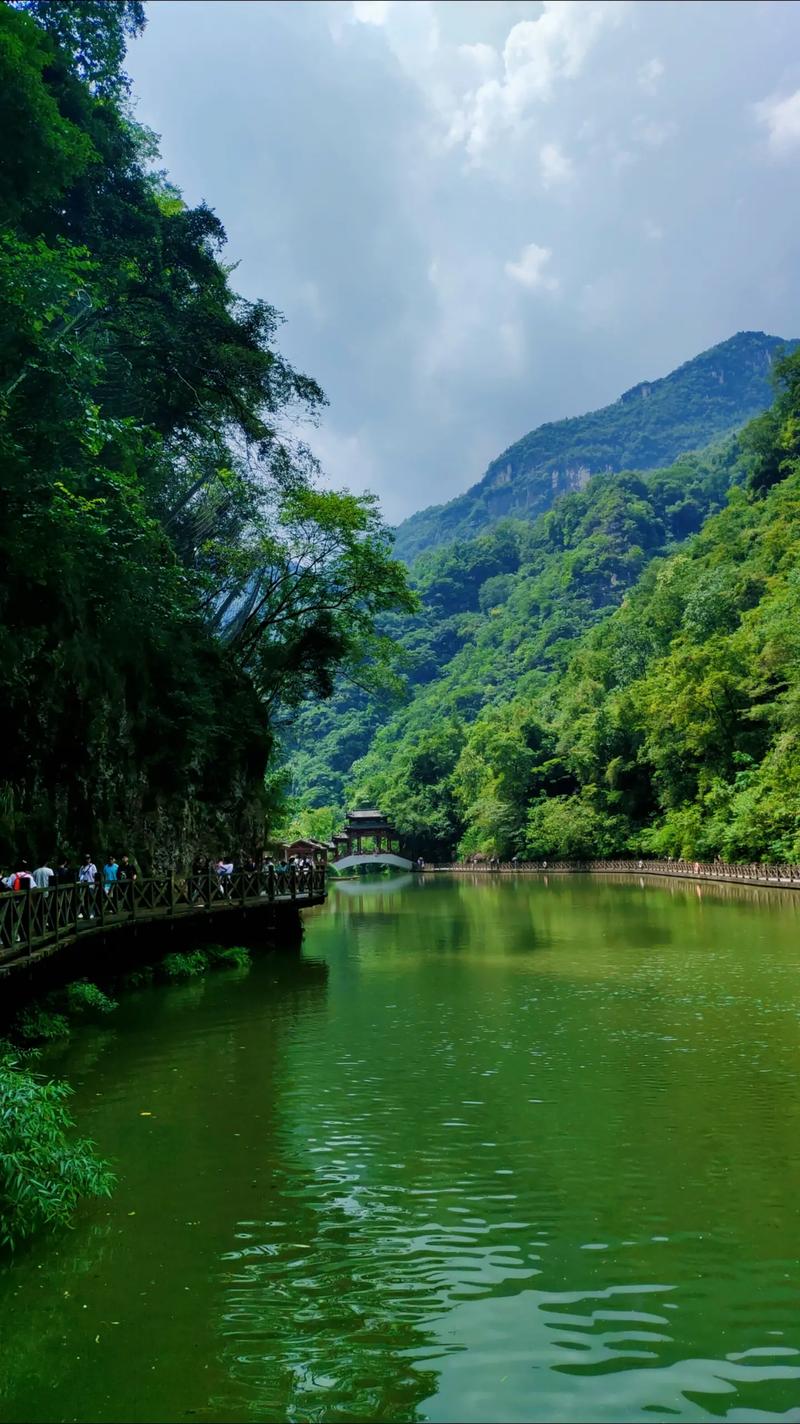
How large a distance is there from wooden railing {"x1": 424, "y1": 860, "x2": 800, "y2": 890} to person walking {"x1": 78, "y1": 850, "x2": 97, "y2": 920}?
30536 mm

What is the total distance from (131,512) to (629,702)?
193 feet

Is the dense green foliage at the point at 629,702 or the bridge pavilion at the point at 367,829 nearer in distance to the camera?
the dense green foliage at the point at 629,702

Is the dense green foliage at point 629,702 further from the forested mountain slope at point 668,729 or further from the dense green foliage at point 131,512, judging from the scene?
the dense green foliage at point 131,512

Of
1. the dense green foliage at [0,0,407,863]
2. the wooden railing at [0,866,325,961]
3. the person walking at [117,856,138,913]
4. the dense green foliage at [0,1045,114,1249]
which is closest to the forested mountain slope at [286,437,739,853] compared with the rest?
the dense green foliage at [0,0,407,863]

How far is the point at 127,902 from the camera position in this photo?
1927 centimetres

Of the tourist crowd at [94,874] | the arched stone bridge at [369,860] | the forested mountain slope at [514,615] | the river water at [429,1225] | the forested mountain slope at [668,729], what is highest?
the forested mountain slope at [514,615]

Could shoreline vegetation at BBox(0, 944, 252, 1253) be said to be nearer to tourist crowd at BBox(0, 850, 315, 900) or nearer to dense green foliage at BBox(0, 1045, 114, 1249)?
dense green foliage at BBox(0, 1045, 114, 1249)

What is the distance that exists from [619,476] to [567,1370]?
180 metres

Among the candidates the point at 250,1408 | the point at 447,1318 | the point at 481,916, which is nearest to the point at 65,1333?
the point at 250,1408

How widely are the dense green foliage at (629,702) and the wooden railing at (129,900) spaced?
11.9m

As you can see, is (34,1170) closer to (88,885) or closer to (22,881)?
(22,881)

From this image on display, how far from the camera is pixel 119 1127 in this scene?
373 inches

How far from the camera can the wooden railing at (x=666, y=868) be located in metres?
41.4

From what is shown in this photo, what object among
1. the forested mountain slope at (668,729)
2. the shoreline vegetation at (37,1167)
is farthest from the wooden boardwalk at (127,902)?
the forested mountain slope at (668,729)
